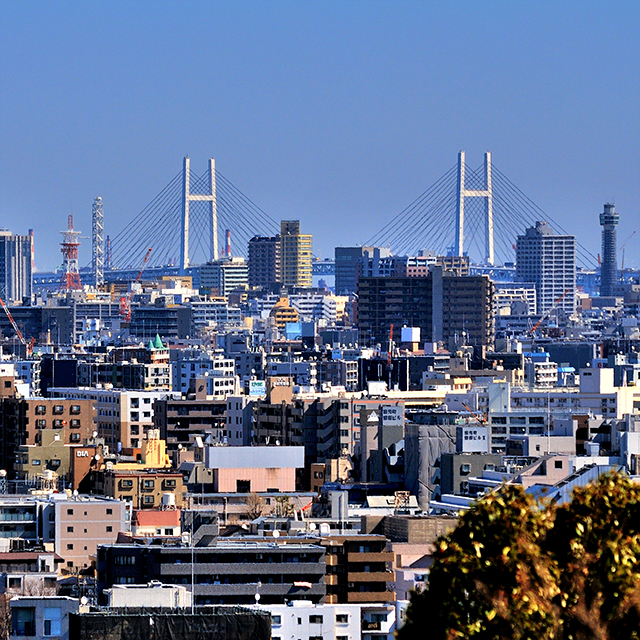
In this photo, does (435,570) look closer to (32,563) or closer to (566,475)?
(32,563)

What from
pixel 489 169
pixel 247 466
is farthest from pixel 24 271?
pixel 247 466

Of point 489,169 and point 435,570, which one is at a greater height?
point 489,169

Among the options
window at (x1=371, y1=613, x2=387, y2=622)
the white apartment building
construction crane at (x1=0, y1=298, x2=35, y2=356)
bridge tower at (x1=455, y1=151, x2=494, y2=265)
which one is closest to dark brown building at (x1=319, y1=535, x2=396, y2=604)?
window at (x1=371, y1=613, x2=387, y2=622)

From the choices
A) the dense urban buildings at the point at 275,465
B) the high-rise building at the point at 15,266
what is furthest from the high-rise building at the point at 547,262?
the dense urban buildings at the point at 275,465

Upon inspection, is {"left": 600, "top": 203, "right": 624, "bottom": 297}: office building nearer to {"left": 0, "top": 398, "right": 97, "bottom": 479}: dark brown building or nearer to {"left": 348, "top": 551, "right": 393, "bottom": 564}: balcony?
{"left": 0, "top": 398, "right": 97, "bottom": 479}: dark brown building

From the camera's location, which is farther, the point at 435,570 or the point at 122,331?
the point at 122,331

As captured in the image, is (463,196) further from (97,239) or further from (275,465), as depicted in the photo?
(275,465)

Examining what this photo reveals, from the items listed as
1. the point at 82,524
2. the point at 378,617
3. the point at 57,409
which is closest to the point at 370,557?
the point at 378,617
